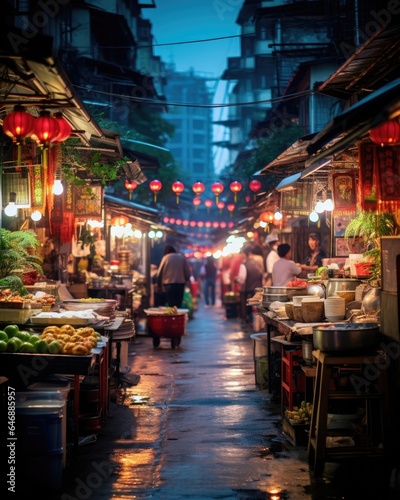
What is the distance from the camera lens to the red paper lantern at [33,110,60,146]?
9.88m

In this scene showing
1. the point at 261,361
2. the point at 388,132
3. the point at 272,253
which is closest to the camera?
the point at 388,132

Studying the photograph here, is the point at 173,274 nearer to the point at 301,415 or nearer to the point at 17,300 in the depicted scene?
the point at 17,300

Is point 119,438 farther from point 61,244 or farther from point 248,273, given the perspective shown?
point 248,273

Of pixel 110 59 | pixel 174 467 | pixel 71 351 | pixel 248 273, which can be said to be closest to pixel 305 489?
pixel 174 467

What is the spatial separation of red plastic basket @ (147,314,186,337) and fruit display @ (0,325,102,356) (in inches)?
461

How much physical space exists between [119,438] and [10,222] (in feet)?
19.7

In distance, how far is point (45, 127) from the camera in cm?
988

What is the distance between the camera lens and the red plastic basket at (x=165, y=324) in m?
22.0

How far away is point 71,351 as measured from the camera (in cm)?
934

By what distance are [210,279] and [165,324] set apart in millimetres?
25508

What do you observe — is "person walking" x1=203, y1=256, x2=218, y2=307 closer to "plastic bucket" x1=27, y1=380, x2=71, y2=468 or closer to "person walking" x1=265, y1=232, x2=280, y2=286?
"person walking" x1=265, y1=232, x2=280, y2=286

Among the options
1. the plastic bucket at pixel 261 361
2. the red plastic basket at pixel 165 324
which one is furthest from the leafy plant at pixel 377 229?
the red plastic basket at pixel 165 324

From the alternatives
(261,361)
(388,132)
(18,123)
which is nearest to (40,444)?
(18,123)

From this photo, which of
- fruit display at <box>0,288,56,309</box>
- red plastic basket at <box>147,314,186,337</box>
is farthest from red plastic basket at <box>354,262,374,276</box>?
red plastic basket at <box>147,314,186,337</box>
